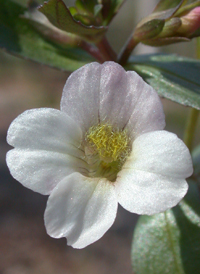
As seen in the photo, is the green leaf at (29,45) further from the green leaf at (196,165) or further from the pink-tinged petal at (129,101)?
the green leaf at (196,165)

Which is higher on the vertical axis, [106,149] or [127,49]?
[127,49]

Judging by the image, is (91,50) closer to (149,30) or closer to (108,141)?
(149,30)

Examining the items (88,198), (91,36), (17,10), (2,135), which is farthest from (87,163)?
(2,135)

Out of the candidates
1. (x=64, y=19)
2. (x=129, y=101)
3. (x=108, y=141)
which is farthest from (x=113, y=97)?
(x=64, y=19)

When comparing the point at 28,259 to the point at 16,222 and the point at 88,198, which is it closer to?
the point at 16,222

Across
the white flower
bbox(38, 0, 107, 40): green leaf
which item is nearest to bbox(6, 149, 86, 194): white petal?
the white flower

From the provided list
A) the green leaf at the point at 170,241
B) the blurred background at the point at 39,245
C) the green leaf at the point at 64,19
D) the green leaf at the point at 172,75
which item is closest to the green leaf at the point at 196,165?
the green leaf at the point at 170,241

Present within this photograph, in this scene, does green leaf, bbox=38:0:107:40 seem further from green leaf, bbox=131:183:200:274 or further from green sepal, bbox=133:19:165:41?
green leaf, bbox=131:183:200:274
